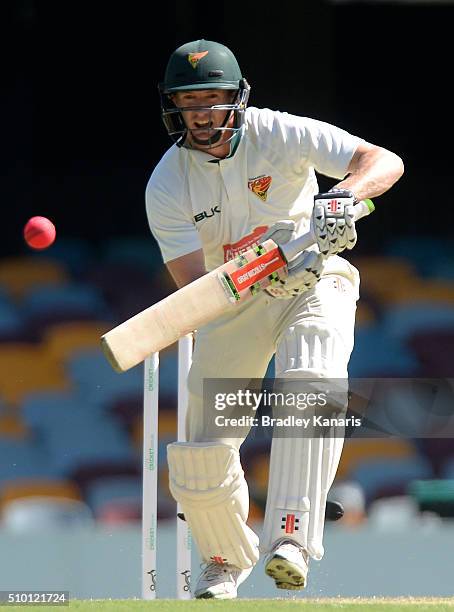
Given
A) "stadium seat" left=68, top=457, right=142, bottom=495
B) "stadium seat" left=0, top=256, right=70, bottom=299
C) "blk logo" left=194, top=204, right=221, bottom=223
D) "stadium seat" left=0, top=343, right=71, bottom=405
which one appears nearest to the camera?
"blk logo" left=194, top=204, right=221, bottom=223

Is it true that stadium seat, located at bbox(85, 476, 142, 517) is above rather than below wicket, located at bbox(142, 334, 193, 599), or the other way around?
above

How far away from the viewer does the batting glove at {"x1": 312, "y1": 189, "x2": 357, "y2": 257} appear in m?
3.13

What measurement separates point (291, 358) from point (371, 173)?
1.59 feet

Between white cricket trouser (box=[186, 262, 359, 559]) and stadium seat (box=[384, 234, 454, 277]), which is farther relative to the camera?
stadium seat (box=[384, 234, 454, 277])

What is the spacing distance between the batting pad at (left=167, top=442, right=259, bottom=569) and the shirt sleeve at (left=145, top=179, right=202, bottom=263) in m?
0.50

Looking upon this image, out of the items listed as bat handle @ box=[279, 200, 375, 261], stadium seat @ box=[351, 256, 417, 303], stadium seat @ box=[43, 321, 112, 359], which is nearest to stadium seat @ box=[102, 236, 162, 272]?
stadium seat @ box=[43, 321, 112, 359]

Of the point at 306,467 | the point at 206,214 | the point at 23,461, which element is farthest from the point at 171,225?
the point at 23,461

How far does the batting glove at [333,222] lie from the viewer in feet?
10.3

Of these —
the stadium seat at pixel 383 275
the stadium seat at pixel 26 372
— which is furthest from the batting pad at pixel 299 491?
the stadium seat at pixel 383 275

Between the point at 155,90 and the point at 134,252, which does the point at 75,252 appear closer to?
the point at 134,252

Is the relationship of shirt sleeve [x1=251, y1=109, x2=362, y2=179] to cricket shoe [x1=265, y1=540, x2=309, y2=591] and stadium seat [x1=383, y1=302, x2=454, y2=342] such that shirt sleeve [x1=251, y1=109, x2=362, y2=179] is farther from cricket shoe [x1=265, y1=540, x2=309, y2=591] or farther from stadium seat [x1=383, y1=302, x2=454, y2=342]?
stadium seat [x1=383, y1=302, x2=454, y2=342]

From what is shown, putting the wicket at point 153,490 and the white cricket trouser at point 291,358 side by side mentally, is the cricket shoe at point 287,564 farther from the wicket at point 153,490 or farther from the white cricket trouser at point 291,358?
the wicket at point 153,490

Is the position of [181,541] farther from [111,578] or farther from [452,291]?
[452,291]

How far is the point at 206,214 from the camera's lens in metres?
3.58
